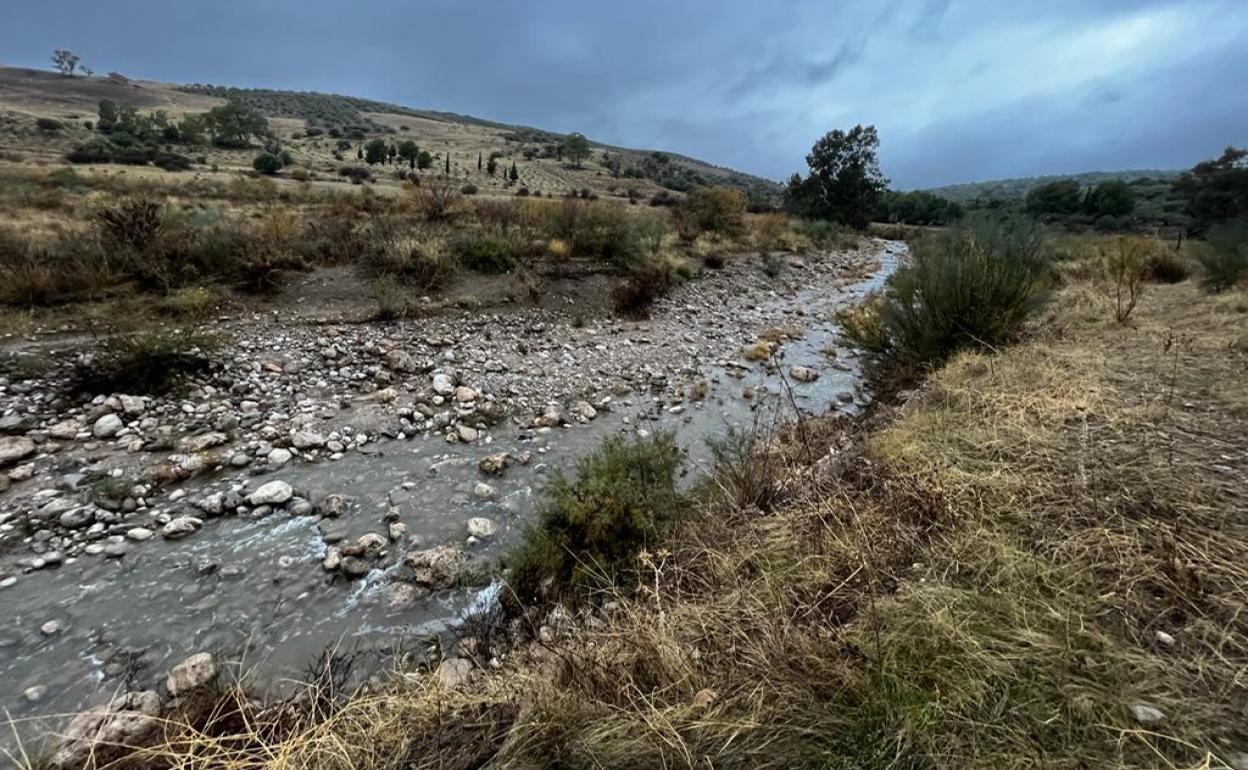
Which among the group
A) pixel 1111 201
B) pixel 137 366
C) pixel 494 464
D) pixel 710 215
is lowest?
pixel 494 464

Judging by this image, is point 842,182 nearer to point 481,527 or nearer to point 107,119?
point 481,527

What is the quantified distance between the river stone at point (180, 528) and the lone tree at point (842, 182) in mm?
33938

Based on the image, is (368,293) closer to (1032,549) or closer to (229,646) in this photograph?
(229,646)

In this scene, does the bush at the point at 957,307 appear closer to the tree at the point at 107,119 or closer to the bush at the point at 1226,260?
the bush at the point at 1226,260

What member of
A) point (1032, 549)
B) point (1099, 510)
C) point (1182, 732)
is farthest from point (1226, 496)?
point (1182, 732)

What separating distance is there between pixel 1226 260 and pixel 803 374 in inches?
288

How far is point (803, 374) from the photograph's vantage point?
295 inches

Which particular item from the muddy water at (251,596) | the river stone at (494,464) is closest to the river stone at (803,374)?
the muddy water at (251,596)

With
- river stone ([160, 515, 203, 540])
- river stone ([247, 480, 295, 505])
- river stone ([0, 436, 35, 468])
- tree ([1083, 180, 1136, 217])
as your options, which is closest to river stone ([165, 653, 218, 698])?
river stone ([160, 515, 203, 540])

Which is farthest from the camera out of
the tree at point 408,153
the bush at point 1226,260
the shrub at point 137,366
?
the tree at point 408,153

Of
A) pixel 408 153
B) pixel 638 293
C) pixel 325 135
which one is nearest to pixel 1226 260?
pixel 638 293

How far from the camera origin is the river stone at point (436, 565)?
3.33 metres

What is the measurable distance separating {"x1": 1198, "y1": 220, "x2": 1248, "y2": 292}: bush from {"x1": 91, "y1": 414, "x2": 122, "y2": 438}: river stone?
1470 centimetres

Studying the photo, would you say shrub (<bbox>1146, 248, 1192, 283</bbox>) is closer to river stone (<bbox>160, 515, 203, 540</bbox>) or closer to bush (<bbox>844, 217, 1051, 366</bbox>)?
bush (<bbox>844, 217, 1051, 366</bbox>)
